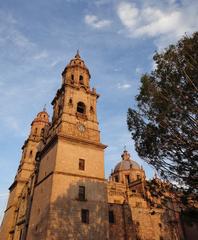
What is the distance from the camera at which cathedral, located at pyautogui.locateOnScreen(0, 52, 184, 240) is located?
69.8ft

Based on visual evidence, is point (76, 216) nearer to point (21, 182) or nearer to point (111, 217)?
point (111, 217)

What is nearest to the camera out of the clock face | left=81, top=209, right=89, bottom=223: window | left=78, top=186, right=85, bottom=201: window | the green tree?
the green tree

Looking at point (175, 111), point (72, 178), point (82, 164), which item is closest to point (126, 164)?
point (82, 164)

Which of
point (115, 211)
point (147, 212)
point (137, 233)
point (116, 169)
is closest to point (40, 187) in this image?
point (115, 211)

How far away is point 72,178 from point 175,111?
13.9 m

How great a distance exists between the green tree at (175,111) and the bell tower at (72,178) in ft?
34.9

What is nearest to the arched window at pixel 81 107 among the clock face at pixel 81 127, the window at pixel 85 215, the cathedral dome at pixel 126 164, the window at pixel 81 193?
the clock face at pixel 81 127

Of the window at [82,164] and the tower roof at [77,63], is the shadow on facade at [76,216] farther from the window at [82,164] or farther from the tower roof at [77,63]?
the tower roof at [77,63]

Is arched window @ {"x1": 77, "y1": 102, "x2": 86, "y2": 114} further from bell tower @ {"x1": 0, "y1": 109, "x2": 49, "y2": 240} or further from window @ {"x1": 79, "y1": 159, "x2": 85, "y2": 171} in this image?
window @ {"x1": 79, "y1": 159, "x2": 85, "y2": 171}

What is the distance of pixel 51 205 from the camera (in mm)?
20812

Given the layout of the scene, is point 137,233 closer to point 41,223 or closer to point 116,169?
point 41,223

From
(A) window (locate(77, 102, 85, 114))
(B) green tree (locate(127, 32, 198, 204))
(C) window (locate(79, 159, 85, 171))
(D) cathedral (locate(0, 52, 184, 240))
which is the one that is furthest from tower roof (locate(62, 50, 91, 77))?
(B) green tree (locate(127, 32, 198, 204))

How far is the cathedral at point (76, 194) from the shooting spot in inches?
838

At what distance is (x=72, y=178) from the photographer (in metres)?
23.2
